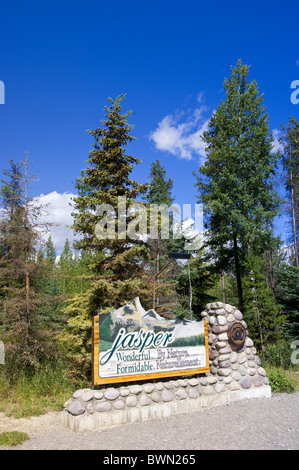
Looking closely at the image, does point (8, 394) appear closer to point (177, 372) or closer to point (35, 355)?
point (35, 355)

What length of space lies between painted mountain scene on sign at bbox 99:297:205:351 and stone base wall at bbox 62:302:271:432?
0.77 m

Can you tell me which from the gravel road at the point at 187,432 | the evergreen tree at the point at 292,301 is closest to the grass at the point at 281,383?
the gravel road at the point at 187,432

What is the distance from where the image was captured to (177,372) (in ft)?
24.8

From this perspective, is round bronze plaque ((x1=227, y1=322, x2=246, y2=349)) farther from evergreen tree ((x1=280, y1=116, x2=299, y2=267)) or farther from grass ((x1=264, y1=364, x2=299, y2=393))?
evergreen tree ((x1=280, y1=116, x2=299, y2=267))

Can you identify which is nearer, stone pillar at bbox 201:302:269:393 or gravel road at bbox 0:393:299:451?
gravel road at bbox 0:393:299:451

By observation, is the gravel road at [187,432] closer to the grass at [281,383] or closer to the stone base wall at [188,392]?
the stone base wall at [188,392]

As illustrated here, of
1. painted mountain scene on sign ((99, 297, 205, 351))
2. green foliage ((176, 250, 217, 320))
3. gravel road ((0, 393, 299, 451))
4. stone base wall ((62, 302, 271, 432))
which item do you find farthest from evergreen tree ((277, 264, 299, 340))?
painted mountain scene on sign ((99, 297, 205, 351))

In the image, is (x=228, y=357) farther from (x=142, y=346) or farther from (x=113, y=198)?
(x=113, y=198)

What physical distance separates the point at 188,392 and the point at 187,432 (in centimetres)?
152

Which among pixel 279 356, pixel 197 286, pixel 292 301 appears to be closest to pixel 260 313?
pixel 279 356

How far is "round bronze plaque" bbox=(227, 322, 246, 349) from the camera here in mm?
8578

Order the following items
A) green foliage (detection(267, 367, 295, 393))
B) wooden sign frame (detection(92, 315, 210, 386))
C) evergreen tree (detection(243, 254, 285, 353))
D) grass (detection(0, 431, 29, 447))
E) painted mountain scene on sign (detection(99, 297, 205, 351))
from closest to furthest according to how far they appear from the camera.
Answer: grass (detection(0, 431, 29, 447)) < wooden sign frame (detection(92, 315, 210, 386)) < painted mountain scene on sign (detection(99, 297, 205, 351)) < green foliage (detection(267, 367, 295, 393)) < evergreen tree (detection(243, 254, 285, 353))

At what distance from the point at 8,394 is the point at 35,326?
182cm
